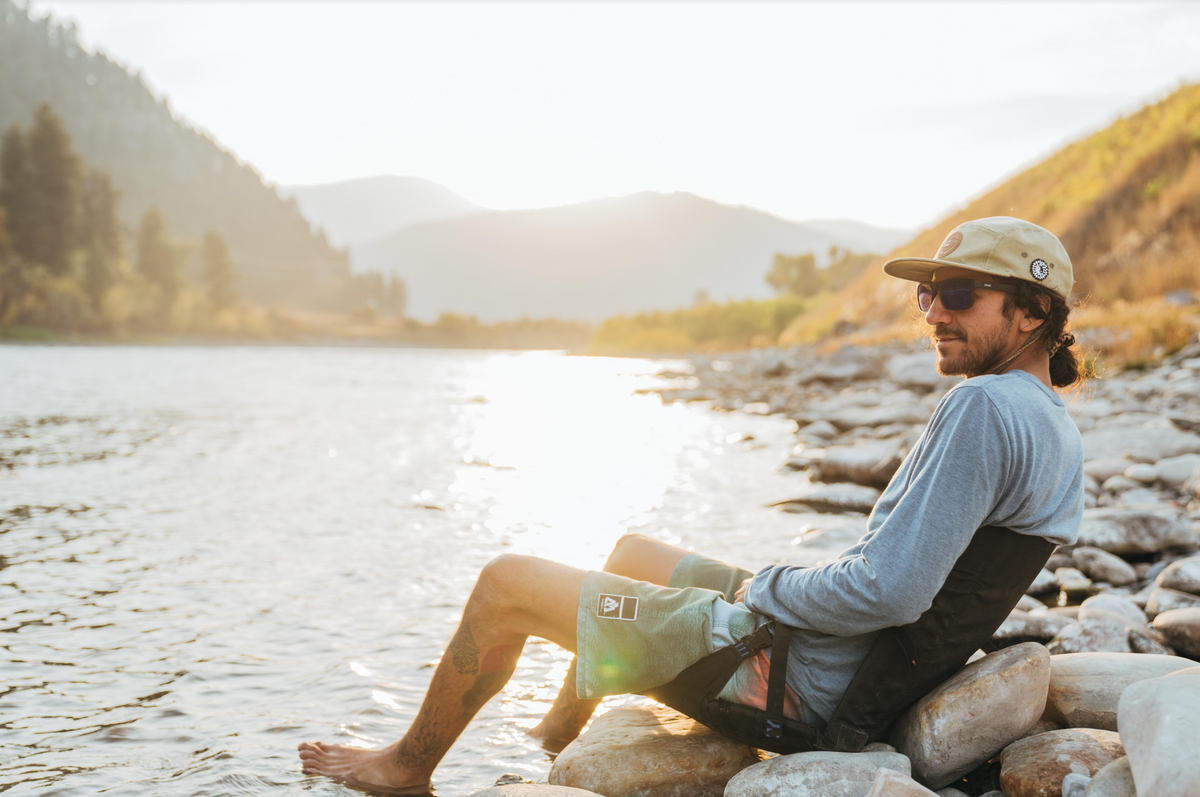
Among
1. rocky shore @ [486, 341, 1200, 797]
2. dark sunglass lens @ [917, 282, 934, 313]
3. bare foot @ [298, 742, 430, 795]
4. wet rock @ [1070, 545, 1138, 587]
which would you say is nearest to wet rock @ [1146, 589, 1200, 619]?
rocky shore @ [486, 341, 1200, 797]

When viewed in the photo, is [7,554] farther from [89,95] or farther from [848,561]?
[89,95]

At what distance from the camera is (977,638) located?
92.6 inches

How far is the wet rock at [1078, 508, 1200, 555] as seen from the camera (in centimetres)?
473

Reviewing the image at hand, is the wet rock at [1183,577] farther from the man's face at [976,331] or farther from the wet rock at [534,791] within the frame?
the wet rock at [534,791]

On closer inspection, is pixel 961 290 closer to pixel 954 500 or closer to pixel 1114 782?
pixel 954 500

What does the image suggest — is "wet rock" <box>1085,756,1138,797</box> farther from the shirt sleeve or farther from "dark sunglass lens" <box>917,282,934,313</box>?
"dark sunglass lens" <box>917,282,934,313</box>

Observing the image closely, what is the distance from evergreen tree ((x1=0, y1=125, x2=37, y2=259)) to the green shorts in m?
73.4

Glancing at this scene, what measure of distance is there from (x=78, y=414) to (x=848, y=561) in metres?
17.6

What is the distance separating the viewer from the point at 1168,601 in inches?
145

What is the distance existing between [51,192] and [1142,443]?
76390 mm

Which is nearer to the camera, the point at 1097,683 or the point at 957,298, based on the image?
the point at 957,298

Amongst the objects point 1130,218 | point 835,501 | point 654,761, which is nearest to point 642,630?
point 654,761

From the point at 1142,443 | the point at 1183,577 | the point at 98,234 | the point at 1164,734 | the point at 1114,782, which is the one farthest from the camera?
the point at 98,234

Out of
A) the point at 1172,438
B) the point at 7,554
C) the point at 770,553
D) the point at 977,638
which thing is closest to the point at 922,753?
the point at 977,638
